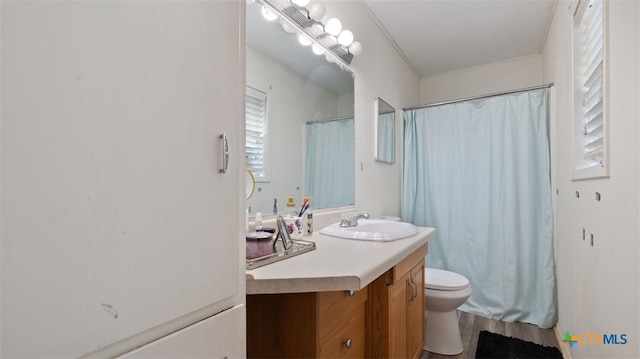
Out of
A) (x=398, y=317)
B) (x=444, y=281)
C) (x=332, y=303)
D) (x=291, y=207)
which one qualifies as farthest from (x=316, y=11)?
(x=444, y=281)

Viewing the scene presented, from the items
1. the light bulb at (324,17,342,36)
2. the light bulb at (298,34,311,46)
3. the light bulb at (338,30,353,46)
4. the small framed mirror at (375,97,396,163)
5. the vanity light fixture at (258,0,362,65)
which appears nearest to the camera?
the vanity light fixture at (258,0,362,65)

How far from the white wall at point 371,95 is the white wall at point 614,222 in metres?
1.13

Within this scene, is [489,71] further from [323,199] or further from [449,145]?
[323,199]

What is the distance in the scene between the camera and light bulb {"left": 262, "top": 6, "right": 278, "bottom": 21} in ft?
4.61

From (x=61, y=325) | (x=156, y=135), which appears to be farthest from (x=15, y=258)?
(x=156, y=135)

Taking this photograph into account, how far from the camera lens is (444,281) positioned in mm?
2037

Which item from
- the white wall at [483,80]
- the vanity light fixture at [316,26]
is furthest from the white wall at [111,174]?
the white wall at [483,80]

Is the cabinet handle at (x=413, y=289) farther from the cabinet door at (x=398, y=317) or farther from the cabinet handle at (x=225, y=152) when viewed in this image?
the cabinet handle at (x=225, y=152)

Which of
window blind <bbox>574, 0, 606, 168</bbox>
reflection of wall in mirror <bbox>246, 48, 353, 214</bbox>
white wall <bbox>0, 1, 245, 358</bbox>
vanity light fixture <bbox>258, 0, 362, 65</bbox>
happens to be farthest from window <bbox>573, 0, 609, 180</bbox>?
white wall <bbox>0, 1, 245, 358</bbox>

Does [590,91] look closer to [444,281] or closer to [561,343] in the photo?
[444,281]

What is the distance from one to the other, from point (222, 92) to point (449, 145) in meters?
2.57

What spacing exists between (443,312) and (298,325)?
1.37m

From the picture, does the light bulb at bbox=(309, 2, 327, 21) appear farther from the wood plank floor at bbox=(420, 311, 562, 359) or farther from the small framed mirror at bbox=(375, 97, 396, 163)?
the wood plank floor at bbox=(420, 311, 562, 359)

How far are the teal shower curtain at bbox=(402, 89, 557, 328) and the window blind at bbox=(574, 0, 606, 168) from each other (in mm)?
933
